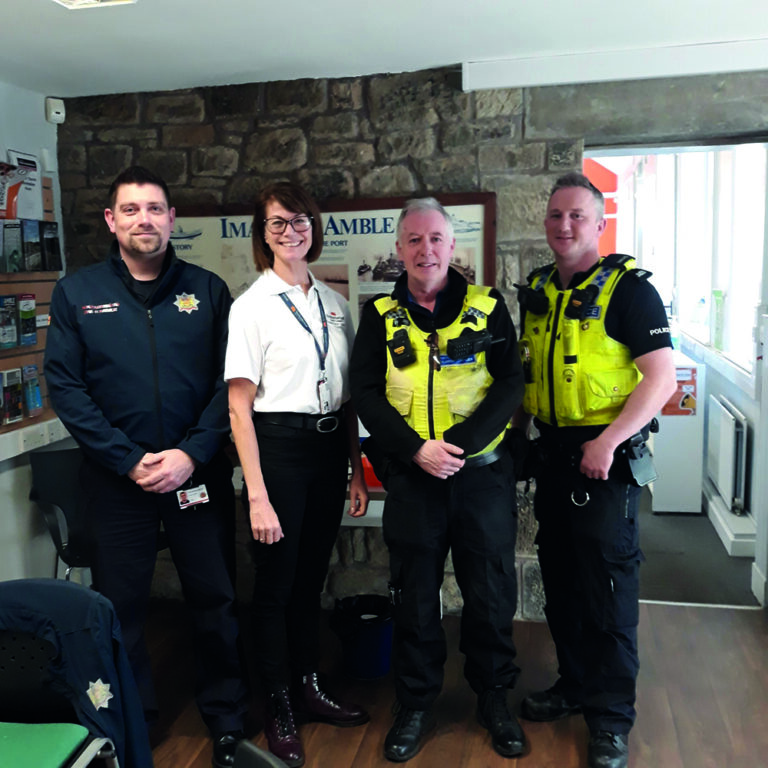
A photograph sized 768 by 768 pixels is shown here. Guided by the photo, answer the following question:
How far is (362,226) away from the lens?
11.9ft

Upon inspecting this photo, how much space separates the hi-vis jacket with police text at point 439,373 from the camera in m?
2.49

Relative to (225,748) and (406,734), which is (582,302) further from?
(225,748)

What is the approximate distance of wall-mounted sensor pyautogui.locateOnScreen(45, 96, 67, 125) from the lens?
12.4ft

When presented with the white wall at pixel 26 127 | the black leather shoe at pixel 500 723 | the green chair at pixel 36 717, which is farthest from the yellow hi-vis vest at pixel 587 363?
the white wall at pixel 26 127

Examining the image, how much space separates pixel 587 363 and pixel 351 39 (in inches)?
61.1

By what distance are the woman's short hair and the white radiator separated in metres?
3.08

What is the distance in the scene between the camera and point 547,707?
9.27ft

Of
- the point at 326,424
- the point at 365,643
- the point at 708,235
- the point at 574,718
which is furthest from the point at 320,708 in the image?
the point at 708,235

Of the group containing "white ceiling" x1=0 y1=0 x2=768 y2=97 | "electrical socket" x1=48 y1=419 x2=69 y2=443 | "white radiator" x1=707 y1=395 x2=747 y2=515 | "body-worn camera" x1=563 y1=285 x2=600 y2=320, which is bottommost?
"white radiator" x1=707 y1=395 x2=747 y2=515

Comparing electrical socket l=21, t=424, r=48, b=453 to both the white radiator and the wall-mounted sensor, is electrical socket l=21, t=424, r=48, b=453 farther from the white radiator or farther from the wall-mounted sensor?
the white radiator

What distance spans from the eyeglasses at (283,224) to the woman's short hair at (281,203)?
0.08 feet

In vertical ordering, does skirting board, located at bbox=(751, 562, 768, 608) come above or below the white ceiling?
below

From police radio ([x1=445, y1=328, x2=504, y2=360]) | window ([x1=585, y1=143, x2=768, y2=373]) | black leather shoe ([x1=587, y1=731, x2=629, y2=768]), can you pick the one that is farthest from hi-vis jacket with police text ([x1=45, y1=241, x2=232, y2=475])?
window ([x1=585, y1=143, x2=768, y2=373])

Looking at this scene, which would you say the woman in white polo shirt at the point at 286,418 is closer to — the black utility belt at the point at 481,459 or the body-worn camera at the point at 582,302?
the black utility belt at the point at 481,459
